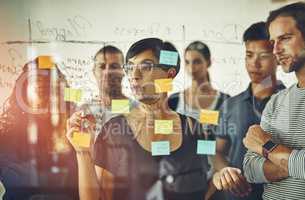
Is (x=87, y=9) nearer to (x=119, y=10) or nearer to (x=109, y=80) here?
(x=119, y=10)

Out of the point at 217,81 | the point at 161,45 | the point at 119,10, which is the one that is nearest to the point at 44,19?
the point at 119,10

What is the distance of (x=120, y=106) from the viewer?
270 centimetres

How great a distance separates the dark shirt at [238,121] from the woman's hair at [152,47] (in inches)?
16.2

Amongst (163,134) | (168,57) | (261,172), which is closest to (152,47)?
(168,57)

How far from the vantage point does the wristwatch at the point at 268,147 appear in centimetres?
261

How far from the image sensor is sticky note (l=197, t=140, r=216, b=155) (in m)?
2.68

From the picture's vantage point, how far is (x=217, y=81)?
2.66m

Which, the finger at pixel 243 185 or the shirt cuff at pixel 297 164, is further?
the finger at pixel 243 185

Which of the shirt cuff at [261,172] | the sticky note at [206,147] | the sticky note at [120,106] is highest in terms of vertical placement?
the sticky note at [120,106]

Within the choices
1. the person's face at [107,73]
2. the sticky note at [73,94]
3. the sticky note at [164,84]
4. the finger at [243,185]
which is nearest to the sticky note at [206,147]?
the finger at [243,185]

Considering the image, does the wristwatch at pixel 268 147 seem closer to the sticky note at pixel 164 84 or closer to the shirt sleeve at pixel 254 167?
the shirt sleeve at pixel 254 167

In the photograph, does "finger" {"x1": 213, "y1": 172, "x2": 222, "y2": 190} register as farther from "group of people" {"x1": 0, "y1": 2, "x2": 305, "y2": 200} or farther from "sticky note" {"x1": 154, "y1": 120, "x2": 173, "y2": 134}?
"sticky note" {"x1": 154, "y1": 120, "x2": 173, "y2": 134}

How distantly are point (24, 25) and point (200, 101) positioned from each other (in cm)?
120

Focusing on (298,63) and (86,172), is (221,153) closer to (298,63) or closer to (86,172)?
(298,63)
